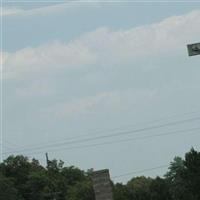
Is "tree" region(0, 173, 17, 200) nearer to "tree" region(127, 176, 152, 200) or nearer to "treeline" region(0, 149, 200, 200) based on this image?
"treeline" region(0, 149, 200, 200)

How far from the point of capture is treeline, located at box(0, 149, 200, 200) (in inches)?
3445

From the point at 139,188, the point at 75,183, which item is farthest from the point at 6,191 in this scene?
the point at 139,188

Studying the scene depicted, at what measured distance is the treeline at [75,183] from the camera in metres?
87.5

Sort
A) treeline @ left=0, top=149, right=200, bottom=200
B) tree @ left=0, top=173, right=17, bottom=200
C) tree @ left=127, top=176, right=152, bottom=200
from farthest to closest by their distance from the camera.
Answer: tree @ left=0, top=173, right=17, bottom=200 → tree @ left=127, top=176, right=152, bottom=200 → treeline @ left=0, top=149, right=200, bottom=200

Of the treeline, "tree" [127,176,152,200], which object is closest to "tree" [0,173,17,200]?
the treeline

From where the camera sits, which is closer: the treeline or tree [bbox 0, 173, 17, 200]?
the treeline

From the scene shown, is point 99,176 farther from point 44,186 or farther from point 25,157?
point 25,157

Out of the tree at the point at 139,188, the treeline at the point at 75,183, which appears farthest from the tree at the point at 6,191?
the tree at the point at 139,188

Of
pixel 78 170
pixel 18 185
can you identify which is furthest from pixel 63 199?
pixel 18 185

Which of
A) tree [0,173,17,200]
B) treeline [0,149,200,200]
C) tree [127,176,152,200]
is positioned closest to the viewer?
treeline [0,149,200,200]

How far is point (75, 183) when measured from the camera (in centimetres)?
11250

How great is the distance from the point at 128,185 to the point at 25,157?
26.6 m

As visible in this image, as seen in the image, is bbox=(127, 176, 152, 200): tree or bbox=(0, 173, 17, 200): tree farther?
bbox=(0, 173, 17, 200): tree

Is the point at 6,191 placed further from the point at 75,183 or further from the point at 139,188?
the point at 139,188
